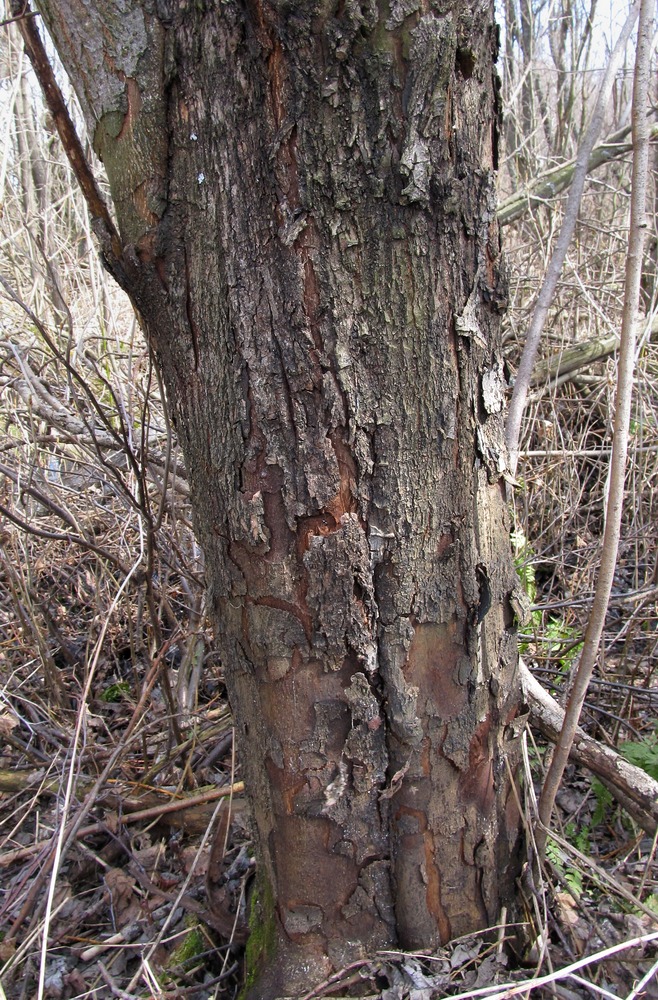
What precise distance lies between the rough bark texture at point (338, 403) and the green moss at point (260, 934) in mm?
12

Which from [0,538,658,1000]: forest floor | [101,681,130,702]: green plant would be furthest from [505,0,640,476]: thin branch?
[101,681,130,702]: green plant

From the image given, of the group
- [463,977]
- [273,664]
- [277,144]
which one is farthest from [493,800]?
[277,144]

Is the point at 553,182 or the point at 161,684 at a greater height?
the point at 553,182

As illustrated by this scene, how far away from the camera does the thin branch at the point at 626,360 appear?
108 centimetres

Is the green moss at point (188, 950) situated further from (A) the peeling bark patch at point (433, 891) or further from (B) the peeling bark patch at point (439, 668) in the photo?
(B) the peeling bark patch at point (439, 668)

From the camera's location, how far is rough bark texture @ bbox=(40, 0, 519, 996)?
99 cm

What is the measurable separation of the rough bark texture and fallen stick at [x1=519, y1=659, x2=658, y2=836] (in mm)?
195

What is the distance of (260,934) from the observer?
4.74 feet

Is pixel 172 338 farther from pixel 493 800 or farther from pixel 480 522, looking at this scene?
pixel 493 800

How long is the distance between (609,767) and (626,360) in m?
0.91

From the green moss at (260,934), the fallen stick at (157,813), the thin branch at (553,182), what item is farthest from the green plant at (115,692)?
the thin branch at (553,182)

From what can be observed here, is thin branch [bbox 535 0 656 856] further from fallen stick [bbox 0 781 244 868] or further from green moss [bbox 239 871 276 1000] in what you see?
fallen stick [bbox 0 781 244 868]

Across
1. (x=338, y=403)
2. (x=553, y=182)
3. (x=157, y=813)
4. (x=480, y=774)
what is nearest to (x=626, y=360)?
(x=338, y=403)

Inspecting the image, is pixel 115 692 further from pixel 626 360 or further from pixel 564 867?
pixel 626 360
